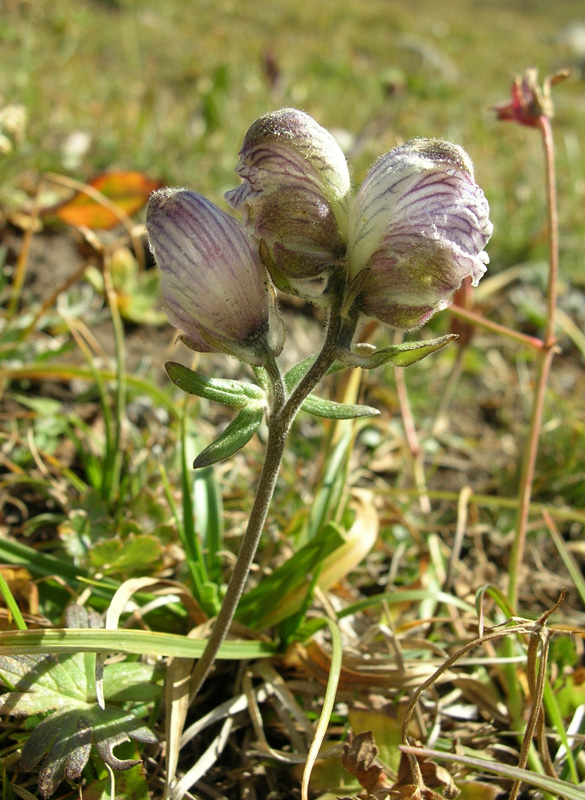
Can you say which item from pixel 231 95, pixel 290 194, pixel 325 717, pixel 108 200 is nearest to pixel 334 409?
pixel 290 194

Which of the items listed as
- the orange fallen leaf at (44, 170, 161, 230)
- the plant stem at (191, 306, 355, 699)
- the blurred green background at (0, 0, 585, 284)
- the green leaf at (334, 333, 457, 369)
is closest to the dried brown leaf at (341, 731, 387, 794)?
the plant stem at (191, 306, 355, 699)

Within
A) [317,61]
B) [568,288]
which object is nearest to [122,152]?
[568,288]

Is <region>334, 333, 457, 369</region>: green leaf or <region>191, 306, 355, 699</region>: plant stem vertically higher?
<region>334, 333, 457, 369</region>: green leaf

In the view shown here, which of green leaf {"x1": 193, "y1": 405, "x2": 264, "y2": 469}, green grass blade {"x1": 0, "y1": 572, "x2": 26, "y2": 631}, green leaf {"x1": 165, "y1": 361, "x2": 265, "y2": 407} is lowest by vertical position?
green grass blade {"x1": 0, "y1": 572, "x2": 26, "y2": 631}

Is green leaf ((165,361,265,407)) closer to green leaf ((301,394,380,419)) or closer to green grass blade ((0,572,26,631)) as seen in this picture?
green leaf ((301,394,380,419))

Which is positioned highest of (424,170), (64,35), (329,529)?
(64,35)

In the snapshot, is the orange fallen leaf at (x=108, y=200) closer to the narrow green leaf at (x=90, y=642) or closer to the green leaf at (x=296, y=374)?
the green leaf at (x=296, y=374)

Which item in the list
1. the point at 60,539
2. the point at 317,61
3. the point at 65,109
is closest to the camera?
the point at 60,539

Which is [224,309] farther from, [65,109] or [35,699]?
[65,109]
